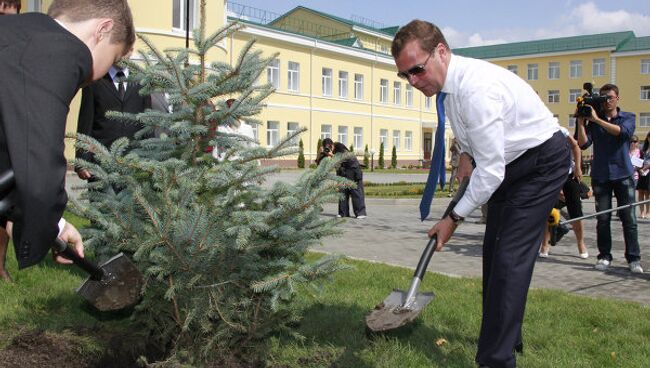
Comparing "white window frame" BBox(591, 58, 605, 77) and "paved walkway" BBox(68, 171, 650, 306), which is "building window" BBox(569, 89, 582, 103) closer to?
"white window frame" BBox(591, 58, 605, 77)

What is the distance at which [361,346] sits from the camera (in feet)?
12.5

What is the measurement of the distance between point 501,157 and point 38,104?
2247mm

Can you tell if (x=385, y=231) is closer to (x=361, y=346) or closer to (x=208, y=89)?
(x=361, y=346)

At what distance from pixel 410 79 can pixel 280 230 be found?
3.52 feet

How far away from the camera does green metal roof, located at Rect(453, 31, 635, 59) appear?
62.4m

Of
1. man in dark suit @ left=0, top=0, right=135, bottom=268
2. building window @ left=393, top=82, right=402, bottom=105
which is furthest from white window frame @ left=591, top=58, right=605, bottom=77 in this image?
man in dark suit @ left=0, top=0, right=135, bottom=268

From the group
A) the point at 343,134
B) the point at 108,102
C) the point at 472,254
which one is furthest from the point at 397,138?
the point at 108,102

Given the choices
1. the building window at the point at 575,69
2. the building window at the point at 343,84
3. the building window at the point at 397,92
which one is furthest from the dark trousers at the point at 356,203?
the building window at the point at 575,69

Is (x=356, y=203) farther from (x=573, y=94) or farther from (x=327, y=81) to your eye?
(x=573, y=94)

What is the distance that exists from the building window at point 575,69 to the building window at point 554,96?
2.28 m

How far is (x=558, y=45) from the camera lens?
6462 centimetres

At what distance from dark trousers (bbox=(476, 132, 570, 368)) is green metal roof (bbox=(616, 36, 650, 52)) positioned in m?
66.1

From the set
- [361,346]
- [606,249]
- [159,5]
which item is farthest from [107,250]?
[159,5]

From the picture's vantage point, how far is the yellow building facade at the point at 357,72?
28609 mm
